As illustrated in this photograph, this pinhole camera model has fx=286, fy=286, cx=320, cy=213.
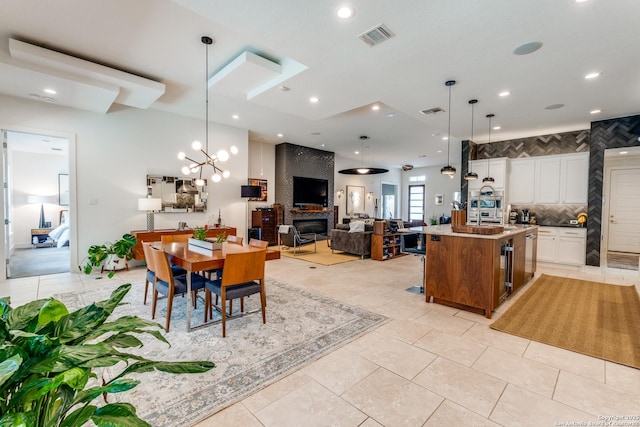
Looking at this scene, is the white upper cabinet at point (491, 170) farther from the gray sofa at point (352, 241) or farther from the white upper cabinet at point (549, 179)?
the gray sofa at point (352, 241)

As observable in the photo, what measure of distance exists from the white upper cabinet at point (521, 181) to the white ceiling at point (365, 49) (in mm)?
1534

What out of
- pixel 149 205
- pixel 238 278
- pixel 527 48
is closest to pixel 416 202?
pixel 527 48

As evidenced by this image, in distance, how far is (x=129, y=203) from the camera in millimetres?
5828

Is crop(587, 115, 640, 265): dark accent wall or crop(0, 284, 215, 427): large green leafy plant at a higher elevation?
crop(587, 115, 640, 265): dark accent wall

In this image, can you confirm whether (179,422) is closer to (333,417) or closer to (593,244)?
(333,417)

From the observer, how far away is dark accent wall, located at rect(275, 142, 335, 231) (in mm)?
9227

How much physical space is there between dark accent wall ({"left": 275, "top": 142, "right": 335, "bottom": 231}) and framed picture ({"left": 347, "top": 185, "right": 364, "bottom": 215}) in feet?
7.89

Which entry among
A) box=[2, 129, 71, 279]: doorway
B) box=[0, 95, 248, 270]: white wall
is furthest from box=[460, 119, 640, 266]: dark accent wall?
box=[2, 129, 71, 279]: doorway

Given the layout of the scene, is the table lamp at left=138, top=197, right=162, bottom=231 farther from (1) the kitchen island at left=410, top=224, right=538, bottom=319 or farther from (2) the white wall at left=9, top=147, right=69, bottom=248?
(2) the white wall at left=9, top=147, right=69, bottom=248

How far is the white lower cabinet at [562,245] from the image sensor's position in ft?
19.8

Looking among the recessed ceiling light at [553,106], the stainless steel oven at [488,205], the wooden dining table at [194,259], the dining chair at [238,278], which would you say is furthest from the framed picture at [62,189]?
the recessed ceiling light at [553,106]

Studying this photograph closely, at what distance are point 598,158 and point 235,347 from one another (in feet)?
24.7

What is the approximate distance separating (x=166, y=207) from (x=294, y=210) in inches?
159

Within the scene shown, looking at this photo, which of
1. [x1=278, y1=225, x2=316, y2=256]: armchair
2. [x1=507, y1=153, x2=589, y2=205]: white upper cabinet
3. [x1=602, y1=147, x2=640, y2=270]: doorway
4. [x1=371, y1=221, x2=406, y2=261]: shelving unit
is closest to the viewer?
[x1=507, y1=153, x2=589, y2=205]: white upper cabinet
